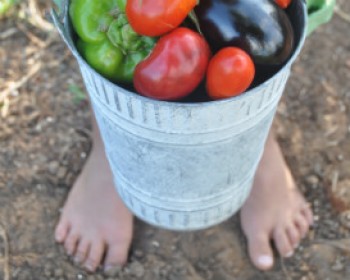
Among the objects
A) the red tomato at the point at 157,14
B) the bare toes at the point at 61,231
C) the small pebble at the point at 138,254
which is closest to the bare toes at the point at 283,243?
the small pebble at the point at 138,254

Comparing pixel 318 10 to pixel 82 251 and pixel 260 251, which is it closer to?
pixel 260 251

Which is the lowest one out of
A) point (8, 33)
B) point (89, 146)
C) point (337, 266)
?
point (337, 266)

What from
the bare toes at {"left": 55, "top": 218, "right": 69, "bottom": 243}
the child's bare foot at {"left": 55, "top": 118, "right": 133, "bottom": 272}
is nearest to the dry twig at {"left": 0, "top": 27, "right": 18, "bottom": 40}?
the child's bare foot at {"left": 55, "top": 118, "right": 133, "bottom": 272}

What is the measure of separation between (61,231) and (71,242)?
4 cm

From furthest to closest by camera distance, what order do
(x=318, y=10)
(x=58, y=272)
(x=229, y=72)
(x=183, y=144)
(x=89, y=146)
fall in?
(x=89, y=146) → (x=58, y=272) → (x=318, y=10) → (x=183, y=144) → (x=229, y=72)

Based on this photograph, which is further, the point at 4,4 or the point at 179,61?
the point at 4,4

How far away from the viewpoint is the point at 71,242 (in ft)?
5.20

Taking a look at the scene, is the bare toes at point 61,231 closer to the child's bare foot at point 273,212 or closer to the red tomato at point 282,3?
the child's bare foot at point 273,212

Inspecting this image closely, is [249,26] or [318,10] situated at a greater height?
[249,26]

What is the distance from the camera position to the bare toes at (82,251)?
1.57m

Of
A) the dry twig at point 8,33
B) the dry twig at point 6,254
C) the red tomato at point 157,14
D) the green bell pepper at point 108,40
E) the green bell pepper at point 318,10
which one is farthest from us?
the dry twig at point 8,33

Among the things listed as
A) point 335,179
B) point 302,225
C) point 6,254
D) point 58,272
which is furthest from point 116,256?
point 335,179

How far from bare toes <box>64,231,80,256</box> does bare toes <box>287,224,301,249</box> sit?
60 centimetres

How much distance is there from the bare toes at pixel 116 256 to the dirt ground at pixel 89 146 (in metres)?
0.03
